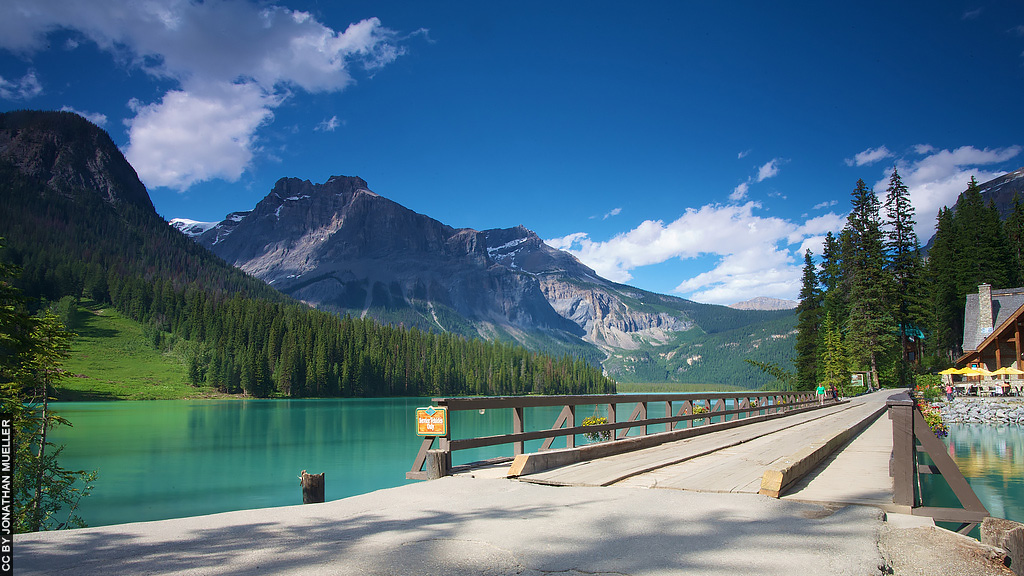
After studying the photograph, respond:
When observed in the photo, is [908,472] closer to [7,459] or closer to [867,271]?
[7,459]

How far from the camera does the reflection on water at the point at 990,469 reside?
1480 cm

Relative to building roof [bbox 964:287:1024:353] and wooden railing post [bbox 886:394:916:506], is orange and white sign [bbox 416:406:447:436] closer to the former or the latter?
wooden railing post [bbox 886:394:916:506]

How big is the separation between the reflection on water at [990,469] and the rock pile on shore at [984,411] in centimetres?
155

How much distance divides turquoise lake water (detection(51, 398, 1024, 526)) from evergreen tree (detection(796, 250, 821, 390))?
2842 centimetres

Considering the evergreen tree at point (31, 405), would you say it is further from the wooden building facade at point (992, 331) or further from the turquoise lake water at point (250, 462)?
the wooden building facade at point (992, 331)

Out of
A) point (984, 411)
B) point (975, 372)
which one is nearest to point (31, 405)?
point (984, 411)

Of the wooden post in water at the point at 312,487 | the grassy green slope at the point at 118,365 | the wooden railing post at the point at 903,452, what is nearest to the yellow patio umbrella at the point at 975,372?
the wooden railing post at the point at 903,452

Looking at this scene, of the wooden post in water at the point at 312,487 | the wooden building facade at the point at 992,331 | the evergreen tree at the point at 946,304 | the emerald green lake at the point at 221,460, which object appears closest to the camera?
the wooden post in water at the point at 312,487

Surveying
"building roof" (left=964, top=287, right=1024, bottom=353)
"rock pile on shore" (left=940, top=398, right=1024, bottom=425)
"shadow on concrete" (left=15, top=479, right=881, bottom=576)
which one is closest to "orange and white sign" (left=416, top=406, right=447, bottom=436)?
"shadow on concrete" (left=15, top=479, right=881, bottom=576)

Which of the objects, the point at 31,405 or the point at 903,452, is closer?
the point at 903,452

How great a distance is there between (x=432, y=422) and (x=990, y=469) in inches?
835

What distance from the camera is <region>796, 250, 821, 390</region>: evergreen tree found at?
63500 millimetres

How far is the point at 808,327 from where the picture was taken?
64438mm

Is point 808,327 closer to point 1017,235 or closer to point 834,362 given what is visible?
point 834,362
